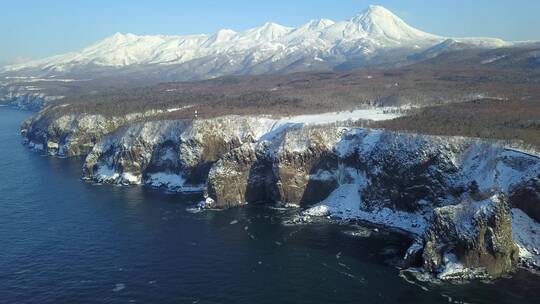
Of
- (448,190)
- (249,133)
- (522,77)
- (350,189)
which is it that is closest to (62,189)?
(249,133)

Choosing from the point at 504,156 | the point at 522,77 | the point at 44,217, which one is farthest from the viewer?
the point at 522,77

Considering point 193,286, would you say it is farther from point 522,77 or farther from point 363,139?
point 522,77

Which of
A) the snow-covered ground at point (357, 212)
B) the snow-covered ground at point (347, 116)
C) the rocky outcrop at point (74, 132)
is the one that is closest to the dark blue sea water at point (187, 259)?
the snow-covered ground at point (357, 212)

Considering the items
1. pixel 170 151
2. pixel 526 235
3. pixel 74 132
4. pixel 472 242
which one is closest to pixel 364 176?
pixel 526 235

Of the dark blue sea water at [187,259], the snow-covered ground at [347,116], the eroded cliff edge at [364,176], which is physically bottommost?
the dark blue sea water at [187,259]

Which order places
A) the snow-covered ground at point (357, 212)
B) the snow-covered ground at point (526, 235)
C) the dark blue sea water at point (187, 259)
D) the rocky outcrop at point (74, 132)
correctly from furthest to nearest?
the rocky outcrop at point (74, 132), the snow-covered ground at point (357, 212), the snow-covered ground at point (526, 235), the dark blue sea water at point (187, 259)

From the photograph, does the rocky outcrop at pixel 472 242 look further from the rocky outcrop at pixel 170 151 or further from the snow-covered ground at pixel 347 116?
the rocky outcrop at pixel 170 151
